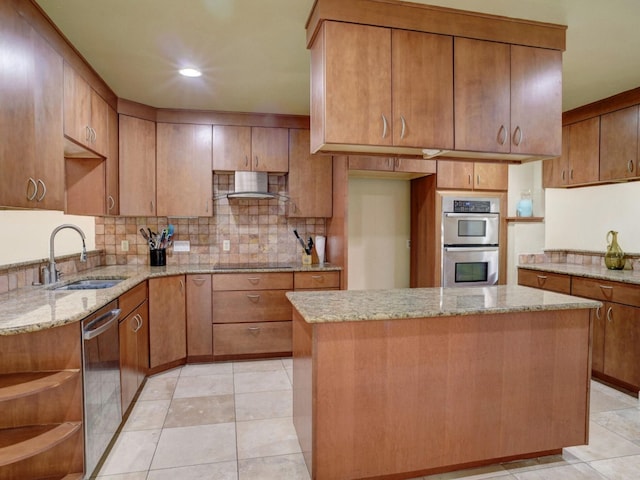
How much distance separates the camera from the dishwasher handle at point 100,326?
1831 millimetres

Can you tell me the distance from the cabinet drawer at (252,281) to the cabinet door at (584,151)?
2920 mm

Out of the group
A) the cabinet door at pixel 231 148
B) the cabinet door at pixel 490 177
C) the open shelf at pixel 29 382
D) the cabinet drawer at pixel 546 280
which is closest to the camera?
the open shelf at pixel 29 382

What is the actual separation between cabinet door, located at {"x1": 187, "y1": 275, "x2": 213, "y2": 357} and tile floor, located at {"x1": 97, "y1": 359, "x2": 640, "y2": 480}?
378 mm

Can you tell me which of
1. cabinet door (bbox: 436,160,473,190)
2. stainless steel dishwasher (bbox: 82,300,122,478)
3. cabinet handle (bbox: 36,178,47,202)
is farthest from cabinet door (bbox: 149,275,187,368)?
cabinet door (bbox: 436,160,473,190)

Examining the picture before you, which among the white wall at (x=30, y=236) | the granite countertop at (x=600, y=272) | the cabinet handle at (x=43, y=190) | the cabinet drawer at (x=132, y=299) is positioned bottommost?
the cabinet drawer at (x=132, y=299)

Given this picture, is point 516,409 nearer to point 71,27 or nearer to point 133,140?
point 71,27

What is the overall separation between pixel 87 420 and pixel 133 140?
2517mm

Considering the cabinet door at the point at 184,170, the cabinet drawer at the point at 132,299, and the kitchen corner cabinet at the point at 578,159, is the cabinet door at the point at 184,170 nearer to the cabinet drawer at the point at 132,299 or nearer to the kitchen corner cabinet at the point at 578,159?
the cabinet drawer at the point at 132,299

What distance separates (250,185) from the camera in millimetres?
3803

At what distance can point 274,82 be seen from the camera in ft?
9.80

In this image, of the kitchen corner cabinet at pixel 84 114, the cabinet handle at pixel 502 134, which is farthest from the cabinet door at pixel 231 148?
the cabinet handle at pixel 502 134

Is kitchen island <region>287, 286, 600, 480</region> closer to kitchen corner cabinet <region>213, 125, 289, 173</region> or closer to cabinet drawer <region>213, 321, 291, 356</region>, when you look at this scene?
cabinet drawer <region>213, 321, 291, 356</region>

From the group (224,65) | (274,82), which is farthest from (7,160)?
(274,82)

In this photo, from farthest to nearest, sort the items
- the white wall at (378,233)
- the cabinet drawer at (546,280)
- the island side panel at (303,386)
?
1. the white wall at (378,233)
2. the cabinet drawer at (546,280)
3. the island side panel at (303,386)
